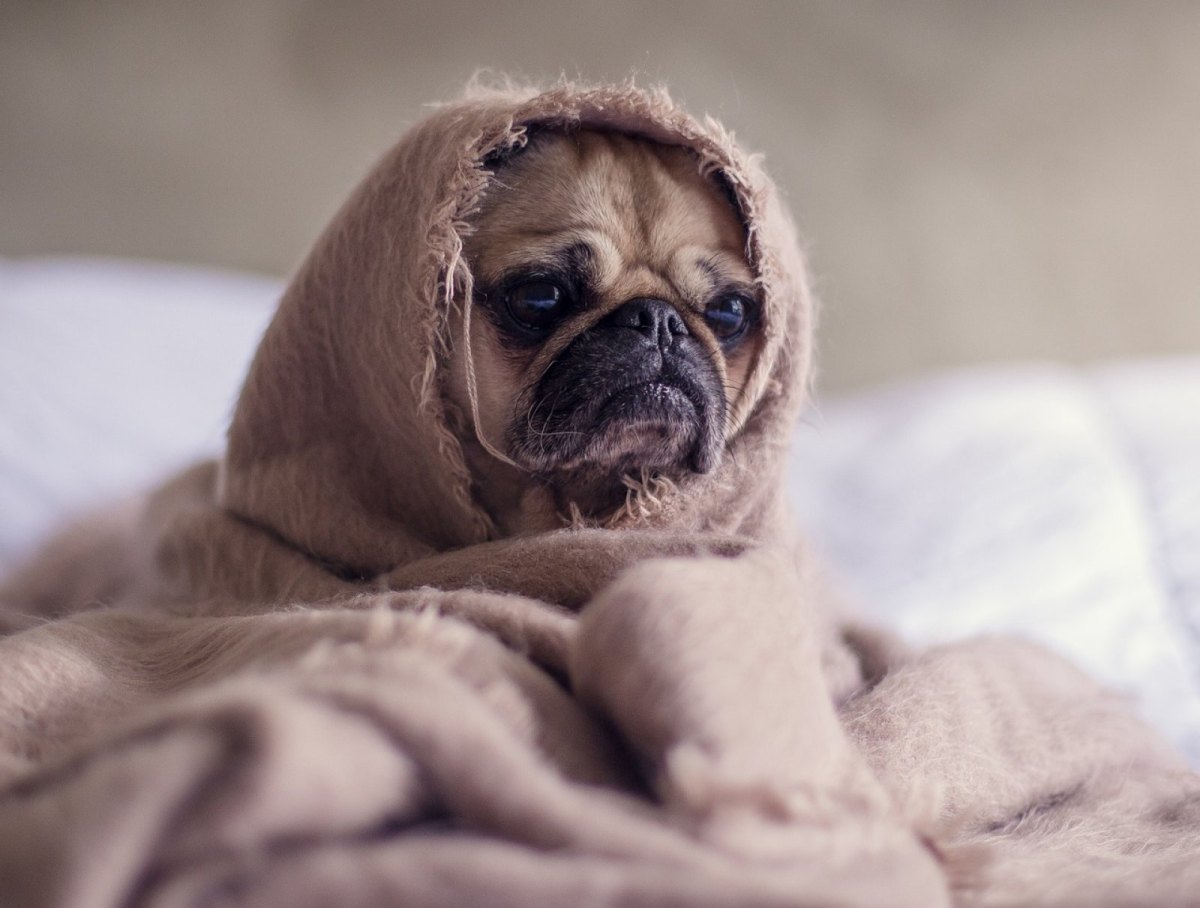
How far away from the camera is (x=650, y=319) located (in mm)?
1038

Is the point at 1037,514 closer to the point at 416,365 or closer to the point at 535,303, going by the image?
the point at 535,303

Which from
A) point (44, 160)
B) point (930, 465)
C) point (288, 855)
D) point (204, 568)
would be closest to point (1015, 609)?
point (930, 465)

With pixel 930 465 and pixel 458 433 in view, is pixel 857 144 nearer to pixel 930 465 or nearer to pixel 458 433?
pixel 930 465

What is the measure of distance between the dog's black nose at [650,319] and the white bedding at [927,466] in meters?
0.50

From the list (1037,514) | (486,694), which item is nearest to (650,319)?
(486,694)

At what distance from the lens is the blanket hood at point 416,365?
3.29 feet

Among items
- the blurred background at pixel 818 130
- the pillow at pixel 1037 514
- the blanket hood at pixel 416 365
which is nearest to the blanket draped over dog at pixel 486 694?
the blanket hood at pixel 416 365

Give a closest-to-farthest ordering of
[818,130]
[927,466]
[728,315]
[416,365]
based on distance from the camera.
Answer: [416,365], [728,315], [927,466], [818,130]

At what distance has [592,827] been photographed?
0.52 metres

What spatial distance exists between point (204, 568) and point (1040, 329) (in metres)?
2.46

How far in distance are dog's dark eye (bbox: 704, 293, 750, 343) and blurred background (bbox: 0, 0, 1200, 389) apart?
143cm

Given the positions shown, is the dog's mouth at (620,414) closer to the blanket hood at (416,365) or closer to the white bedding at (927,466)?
the blanket hood at (416,365)

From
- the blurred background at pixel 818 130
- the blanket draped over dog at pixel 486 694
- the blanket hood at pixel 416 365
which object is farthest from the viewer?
the blurred background at pixel 818 130

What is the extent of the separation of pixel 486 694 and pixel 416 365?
453 millimetres
